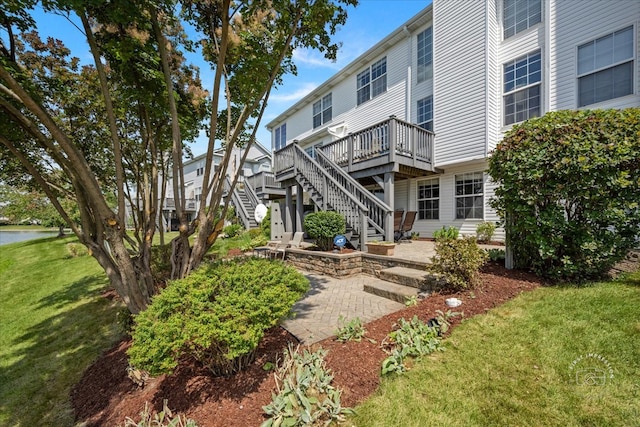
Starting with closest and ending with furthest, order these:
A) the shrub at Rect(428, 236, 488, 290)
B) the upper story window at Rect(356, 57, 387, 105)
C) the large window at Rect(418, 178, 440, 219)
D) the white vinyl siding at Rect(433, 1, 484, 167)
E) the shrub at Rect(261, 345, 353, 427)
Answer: the shrub at Rect(261, 345, 353, 427), the shrub at Rect(428, 236, 488, 290), the white vinyl siding at Rect(433, 1, 484, 167), the large window at Rect(418, 178, 440, 219), the upper story window at Rect(356, 57, 387, 105)

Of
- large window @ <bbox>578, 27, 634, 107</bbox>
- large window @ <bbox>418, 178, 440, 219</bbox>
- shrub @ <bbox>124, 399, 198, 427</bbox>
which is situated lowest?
shrub @ <bbox>124, 399, 198, 427</bbox>

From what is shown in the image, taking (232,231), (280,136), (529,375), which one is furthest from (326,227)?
(280,136)

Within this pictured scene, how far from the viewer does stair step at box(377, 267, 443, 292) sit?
4719 mm

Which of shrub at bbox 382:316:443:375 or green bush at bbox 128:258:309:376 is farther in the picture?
shrub at bbox 382:316:443:375

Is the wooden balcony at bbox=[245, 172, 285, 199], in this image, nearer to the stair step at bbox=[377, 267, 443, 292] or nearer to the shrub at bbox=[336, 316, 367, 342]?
A: the stair step at bbox=[377, 267, 443, 292]

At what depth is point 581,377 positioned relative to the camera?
7.79 ft

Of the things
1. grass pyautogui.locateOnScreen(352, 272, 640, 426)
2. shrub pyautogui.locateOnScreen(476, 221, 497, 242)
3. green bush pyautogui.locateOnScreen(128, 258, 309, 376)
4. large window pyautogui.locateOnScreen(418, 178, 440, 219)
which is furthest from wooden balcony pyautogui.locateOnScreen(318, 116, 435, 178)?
green bush pyautogui.locateOnScreen(128, 258, 309, 376)

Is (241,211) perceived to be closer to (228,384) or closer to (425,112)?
(425,112)

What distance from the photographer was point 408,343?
10.0 ft

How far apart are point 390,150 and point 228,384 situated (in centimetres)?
805

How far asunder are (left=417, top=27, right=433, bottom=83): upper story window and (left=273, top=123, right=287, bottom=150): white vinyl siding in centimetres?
1151

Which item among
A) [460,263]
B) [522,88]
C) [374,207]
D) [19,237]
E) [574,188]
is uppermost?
[522,88]

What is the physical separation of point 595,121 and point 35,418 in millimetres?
8420

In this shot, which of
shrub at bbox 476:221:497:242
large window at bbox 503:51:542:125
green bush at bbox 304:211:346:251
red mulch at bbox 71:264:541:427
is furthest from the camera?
shrub at bbox 476:221:497:242
